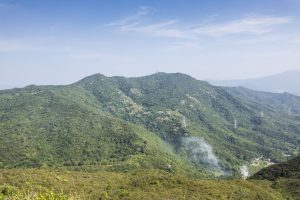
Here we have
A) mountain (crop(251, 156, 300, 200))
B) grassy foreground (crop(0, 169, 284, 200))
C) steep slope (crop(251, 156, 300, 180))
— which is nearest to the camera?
grassy foreground (crop(0, 169, 284, 200))

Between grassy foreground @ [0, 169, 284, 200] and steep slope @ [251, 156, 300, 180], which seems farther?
steep slope @ [251, 156, 300, 180]

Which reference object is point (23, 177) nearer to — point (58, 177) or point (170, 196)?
point (58, 177)

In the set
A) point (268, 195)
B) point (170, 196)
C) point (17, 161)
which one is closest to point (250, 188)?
point (268, 195)

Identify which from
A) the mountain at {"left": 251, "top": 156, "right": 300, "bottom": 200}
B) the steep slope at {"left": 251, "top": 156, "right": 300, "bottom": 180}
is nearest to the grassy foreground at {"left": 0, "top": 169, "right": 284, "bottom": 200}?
the mountain at {"left": 251, "top": 156, "right": 300, "bottom": 200}

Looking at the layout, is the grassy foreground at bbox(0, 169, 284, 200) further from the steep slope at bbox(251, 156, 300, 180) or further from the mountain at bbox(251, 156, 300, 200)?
the steep slope at bbox(251, 156, 300, 180)

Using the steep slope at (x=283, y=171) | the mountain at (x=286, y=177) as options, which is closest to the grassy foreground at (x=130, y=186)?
the mountain at (x=286, y=177)

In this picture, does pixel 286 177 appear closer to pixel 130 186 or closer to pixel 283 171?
pixel 283 171

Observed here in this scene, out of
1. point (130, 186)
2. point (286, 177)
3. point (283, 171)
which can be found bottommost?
point (286, 177)

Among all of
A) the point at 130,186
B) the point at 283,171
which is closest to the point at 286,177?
the point at 283,171

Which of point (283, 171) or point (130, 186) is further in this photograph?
point (283, 171)

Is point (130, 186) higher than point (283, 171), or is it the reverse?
point (130, 186)

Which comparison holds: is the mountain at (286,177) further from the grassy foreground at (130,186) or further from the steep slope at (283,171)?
the grassy foreground at (130,186)
